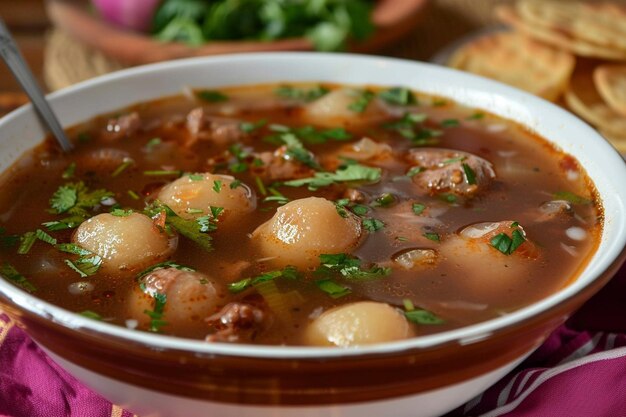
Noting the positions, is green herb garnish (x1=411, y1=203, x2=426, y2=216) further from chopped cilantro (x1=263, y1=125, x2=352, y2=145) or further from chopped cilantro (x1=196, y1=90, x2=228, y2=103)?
chopped cilantro (x1=196, y1=90, x2=228, y2=103)

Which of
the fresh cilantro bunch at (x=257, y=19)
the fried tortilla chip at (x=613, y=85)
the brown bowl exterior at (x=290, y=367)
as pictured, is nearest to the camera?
the brown bowl exterior at (x=290, y=367)

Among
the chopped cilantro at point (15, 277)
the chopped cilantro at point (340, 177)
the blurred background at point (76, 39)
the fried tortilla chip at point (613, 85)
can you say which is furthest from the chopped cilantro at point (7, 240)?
the fried tortilla chip at point (613, 85)

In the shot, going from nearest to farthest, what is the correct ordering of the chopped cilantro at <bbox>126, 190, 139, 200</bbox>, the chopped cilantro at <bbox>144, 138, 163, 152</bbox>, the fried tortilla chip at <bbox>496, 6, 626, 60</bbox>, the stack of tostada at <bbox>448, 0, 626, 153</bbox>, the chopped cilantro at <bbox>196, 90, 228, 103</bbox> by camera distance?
the chopped cilantro at <bbox>126, 190, 139, 200</bbox> < the chopped cilantro at <bbox>144, 138, 163, 152</bbox> < the chopped cilantro at <bbox>196, 90, 228, 103</bbox> < the stack of tostada at <bbox>448, 0, 626, 153</bbox> < the fried tortilla chip at <bbox>496, 6, 626, 60</bbox>

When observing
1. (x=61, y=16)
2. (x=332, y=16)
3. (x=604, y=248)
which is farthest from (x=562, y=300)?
(x=61, y=16)

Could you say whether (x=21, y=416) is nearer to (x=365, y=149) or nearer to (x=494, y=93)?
(x=365, y=149)

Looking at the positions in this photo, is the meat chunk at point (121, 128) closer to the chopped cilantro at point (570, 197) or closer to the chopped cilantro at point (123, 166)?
the chopped cilantro at point (123, 166)

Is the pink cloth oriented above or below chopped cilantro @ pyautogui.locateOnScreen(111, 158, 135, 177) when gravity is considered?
below

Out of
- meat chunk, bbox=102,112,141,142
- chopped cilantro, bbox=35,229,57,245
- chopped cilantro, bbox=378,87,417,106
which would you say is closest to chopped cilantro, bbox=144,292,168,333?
chopped cilantro, bbox=35,229,57,245
